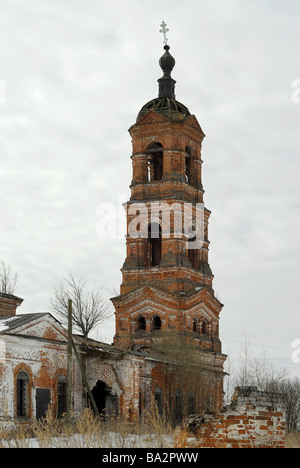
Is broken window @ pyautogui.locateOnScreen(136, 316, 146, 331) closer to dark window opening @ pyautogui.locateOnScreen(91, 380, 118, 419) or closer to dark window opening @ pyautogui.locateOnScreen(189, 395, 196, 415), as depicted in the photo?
dark window opening @ pyautogui.locateOnScreen(189, 395, 196, 415)

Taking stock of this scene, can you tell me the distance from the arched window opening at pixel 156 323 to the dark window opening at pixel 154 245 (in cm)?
302

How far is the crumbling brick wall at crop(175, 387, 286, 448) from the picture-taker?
11609mm

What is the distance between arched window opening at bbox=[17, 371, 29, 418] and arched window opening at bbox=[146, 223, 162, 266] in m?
16.7

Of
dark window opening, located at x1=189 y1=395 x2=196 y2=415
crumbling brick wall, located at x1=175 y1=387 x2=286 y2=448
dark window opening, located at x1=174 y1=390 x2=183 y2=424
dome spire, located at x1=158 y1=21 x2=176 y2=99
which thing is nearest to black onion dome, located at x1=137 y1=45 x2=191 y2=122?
dome spire, located at x1=158 y1=21 x2=176 y2=99

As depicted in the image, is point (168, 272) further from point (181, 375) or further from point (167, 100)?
point (167, 100)

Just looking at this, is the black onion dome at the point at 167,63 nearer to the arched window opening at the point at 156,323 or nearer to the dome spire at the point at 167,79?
the dome spire at the point at 167,79

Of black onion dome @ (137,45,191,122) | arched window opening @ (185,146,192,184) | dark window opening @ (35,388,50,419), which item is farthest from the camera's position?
arched window opening @ (185,146,192,184)

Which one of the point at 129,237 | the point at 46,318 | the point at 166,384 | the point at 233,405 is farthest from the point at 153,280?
the point at 233,405

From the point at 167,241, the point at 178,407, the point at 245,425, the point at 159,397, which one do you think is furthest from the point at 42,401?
the point at 167,241

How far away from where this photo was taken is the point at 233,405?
39.1 feet
